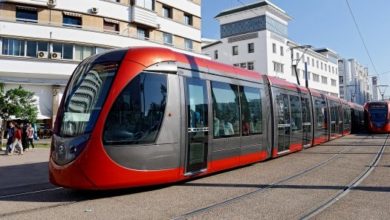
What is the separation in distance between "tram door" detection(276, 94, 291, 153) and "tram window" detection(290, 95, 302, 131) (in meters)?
0.57

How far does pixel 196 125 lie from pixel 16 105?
16.3 meters

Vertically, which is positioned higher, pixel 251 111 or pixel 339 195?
pixel 251 111

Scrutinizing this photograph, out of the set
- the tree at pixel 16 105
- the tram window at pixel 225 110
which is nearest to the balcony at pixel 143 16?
the tree at pixel 16 105

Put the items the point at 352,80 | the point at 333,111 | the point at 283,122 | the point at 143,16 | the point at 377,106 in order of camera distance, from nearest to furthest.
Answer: the point at 283,122, the point at 333,111, the point at 377,106, the point at 143,16, the point at 352,80

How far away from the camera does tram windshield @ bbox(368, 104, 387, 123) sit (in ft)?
104

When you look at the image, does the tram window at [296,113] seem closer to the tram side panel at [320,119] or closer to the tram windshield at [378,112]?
the tram side panel at [320,119]

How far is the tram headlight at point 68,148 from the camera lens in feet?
22.8

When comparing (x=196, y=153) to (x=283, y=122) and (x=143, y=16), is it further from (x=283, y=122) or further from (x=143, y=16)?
(x=143, y=16)

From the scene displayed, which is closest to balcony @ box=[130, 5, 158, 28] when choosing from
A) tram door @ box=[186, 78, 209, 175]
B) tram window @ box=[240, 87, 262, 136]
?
tram window @ box=[240, 87, 262, 136]

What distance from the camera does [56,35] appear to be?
101 feet

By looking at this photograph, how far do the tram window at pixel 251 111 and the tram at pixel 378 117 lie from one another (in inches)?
948

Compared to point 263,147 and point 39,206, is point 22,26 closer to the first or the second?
point 263,147

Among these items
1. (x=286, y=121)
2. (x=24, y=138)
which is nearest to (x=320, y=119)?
→ (x=286, y=121)

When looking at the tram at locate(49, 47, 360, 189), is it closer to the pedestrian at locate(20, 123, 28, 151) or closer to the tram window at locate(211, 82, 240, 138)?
the tram window at locate(211, 82, 240, 138)
